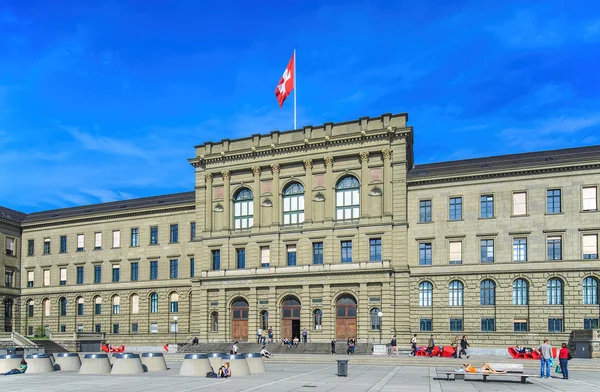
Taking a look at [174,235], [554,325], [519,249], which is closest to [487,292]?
[519,249]

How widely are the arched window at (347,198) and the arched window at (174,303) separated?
20.7m

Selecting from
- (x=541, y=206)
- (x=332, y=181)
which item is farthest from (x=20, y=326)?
(x=541, y=206)

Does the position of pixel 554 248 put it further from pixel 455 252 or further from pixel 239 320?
pixel 239 320

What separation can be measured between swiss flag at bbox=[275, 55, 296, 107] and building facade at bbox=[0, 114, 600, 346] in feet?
13.0

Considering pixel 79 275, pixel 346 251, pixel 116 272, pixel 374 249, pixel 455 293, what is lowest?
pixel 455 293

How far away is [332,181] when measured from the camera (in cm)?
6500

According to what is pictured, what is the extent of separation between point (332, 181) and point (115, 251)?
28.0 m

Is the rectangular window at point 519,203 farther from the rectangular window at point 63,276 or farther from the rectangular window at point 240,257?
the rectangular window at point 63,276

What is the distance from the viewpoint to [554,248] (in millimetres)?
57719

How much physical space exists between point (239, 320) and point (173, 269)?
11172 millimetres

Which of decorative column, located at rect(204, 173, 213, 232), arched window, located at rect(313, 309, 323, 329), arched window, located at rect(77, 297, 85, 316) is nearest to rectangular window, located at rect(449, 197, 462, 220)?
arched window, located at rect(313, 309, 323, 329)

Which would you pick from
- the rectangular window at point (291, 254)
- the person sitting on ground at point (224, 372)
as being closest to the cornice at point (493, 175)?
the rectangular window at point (291, 254)

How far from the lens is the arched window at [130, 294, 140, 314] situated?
75400 mm

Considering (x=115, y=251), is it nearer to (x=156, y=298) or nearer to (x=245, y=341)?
(x=156, y=298)
